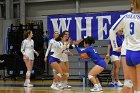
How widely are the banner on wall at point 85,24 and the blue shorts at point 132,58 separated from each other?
9.80 meters

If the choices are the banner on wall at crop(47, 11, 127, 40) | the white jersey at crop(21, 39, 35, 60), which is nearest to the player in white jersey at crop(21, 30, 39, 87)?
the white jersey at crop(21, 39, 35, 60)

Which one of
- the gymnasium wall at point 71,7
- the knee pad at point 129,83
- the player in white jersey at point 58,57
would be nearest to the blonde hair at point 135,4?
the knee pad at point 129,83

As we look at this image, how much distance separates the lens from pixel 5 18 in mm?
18578

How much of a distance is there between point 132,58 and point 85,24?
1046 cm

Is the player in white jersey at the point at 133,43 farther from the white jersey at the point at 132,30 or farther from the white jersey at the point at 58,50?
the white jersey at the point at 58,50

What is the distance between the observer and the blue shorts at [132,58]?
4.56m

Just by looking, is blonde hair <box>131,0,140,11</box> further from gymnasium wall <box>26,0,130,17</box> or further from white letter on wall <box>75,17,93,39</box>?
gymnasium wall <box>26,0,130,17</box>

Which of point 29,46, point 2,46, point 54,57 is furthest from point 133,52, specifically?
point 2,46

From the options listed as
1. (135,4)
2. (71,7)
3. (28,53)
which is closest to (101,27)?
(71,7)

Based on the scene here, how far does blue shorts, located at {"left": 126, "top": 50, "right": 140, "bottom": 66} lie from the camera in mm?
4559

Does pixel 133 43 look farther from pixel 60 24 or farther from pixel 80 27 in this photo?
pixel 60 24

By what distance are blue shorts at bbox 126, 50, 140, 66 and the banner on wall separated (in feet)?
32.1

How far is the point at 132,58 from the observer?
4.58 metres

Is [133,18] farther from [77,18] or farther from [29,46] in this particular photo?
[77,18]
